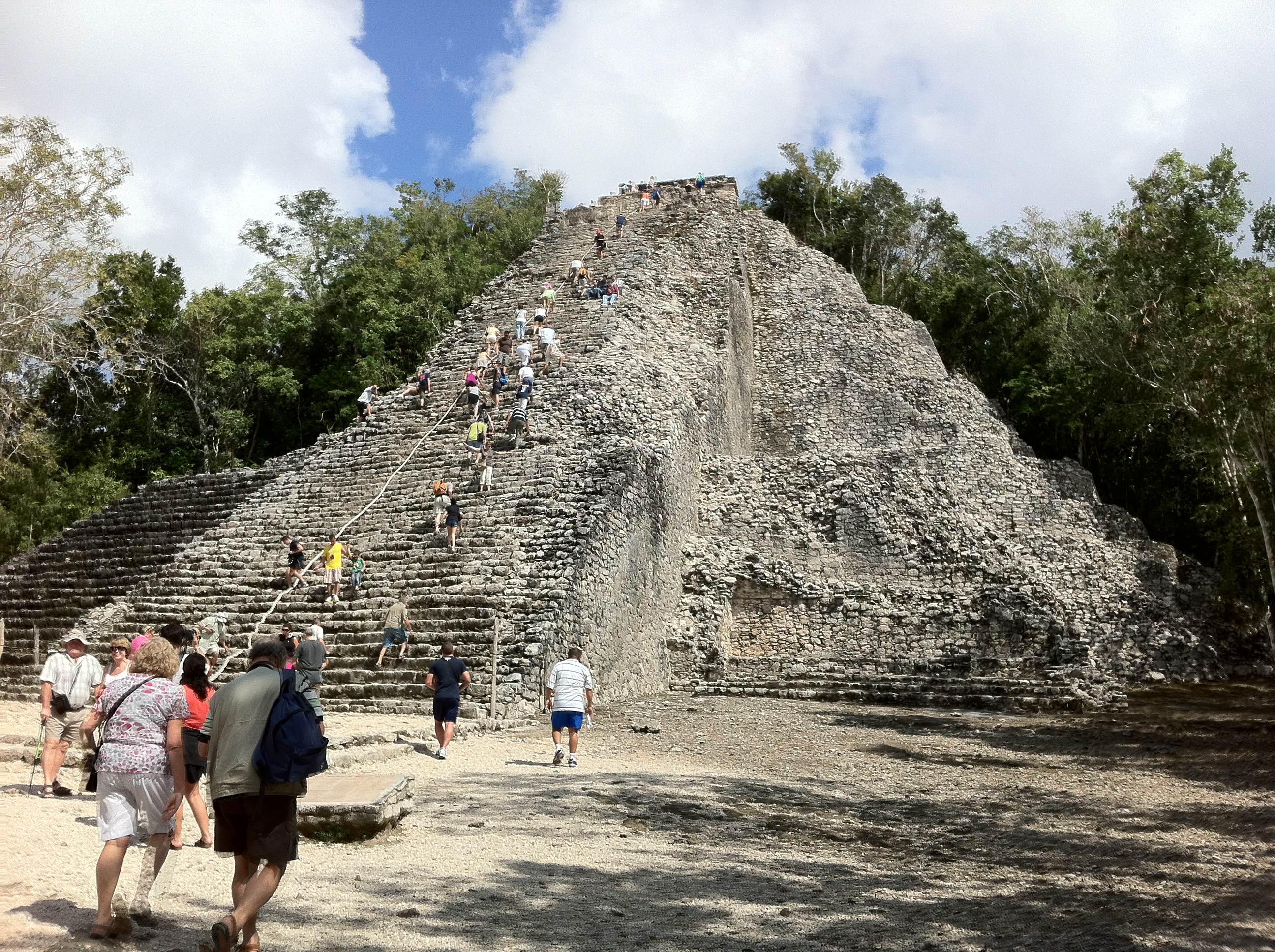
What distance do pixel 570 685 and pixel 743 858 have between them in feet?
11.3

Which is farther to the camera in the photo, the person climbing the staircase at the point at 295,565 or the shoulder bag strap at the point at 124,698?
the person climbing the staircase at the point at 295,565

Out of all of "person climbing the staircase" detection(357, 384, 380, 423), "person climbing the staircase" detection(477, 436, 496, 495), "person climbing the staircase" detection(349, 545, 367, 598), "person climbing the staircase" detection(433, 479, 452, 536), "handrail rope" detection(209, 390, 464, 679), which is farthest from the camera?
"person climbing the staircase" detection(357, 384, 380, 423)

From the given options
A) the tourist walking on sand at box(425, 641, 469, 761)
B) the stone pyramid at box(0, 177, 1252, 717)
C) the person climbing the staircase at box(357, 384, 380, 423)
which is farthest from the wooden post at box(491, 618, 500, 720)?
the person climbing the staircase at box(357, 384, 380, 423)

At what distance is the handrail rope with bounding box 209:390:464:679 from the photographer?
13.1 metres

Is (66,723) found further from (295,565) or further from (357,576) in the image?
(295,565)

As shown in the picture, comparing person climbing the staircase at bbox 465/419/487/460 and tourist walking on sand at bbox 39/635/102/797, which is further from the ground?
person climbing the staircase at bbox 465/419/487/460

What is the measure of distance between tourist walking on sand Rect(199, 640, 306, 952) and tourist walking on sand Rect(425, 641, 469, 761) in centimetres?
514

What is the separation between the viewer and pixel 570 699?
9.64 meters

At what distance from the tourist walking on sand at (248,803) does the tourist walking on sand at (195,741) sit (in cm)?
118

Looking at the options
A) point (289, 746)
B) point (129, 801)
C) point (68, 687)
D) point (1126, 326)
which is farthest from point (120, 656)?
point (1126, 326)

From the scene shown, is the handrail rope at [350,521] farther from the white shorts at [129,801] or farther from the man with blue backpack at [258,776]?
the man with blue backpack at [258,776]

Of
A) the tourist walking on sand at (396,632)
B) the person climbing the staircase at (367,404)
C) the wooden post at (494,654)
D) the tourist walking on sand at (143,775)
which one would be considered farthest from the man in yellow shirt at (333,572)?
the tourist walking on sand at (143,775)

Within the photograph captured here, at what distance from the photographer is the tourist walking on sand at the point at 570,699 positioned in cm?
957

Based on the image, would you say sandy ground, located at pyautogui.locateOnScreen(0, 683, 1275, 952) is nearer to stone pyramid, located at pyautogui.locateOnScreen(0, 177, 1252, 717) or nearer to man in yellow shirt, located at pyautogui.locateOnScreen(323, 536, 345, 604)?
stone pyramid, located at pyautogui.locateOnScreen(0, 177, 1252, 717)
